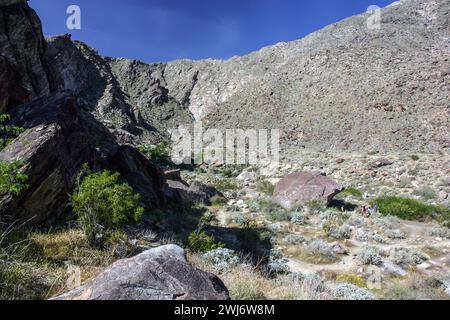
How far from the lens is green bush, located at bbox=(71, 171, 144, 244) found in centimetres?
670

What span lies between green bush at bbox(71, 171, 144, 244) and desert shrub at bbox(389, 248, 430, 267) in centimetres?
733

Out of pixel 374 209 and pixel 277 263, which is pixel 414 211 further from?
pixel 277 263

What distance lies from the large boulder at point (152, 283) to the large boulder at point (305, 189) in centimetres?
1452

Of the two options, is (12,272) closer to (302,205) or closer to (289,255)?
(289,255)

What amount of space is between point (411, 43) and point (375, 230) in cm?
3618

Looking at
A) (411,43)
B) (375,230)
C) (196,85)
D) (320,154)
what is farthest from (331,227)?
(196,85)

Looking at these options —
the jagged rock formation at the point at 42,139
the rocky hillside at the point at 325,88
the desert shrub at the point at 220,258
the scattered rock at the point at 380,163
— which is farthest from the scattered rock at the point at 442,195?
the desert shrub at the point at 220,258

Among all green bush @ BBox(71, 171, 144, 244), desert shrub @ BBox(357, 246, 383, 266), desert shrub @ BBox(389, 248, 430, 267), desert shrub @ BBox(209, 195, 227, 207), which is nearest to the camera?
green bush @ BBox(71, 171, 144, 244)

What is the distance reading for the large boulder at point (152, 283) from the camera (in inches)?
124

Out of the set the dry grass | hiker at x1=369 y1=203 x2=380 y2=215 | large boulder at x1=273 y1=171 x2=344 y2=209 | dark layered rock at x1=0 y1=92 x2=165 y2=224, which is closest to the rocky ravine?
dark layered rock at x1=0 y1=92 x2=165 y2=224

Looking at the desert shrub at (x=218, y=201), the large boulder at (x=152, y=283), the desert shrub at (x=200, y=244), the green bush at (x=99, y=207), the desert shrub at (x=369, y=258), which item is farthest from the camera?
the desert shrub at (x=218, y=201)

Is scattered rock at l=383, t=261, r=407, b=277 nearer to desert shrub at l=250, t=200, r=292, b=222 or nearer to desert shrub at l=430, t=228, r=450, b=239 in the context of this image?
desert shrub at l=430, t=228, r=450, b=239

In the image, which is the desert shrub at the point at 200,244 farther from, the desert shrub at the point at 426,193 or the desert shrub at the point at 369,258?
the desert shrub at the point at 426,193

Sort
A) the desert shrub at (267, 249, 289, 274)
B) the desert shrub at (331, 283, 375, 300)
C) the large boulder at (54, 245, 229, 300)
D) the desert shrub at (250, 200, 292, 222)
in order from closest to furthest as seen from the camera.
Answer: the large boulder at (54, 245, 229, 300)
the desert shrub at (331, 283, 375, 300)
the desert shrub at (267, 249, 289, 274)
the desert shrub at (250, 200, 292, 222)
